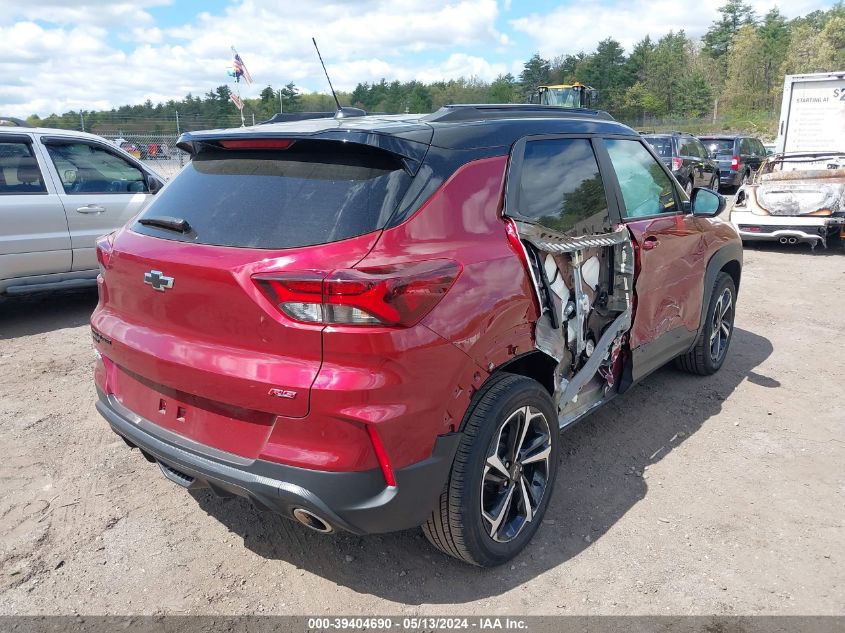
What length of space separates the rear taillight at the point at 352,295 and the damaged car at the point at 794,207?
9.90m

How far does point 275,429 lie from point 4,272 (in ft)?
16.7

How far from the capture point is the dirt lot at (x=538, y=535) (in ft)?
8.80

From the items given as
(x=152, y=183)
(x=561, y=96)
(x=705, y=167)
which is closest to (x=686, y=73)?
(x=561, y=96)

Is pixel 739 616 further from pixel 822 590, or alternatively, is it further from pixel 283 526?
pixel 283 526

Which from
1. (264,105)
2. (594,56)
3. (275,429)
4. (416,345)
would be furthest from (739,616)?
(594,56)

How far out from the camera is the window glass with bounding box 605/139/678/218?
3.76 metres

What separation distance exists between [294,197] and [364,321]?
0.62 metres

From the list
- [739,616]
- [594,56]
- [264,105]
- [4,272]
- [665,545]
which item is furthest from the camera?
[594,56]

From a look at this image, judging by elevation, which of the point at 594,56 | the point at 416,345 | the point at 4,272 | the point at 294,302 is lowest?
the point at 4,272

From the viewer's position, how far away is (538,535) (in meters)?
3.12

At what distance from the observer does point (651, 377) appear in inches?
202

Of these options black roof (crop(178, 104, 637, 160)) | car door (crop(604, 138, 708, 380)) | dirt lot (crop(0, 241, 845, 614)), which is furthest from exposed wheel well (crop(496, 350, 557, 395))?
black roof (crop(178, 104, 637, 160))

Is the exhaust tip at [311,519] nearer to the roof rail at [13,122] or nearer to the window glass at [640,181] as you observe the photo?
the window glass at [640,181]

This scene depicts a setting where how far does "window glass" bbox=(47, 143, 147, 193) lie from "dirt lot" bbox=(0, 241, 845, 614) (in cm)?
281
